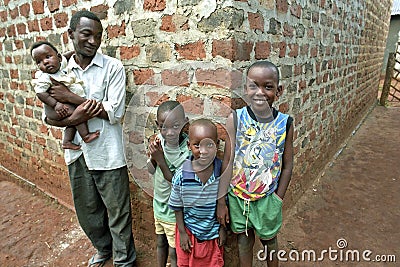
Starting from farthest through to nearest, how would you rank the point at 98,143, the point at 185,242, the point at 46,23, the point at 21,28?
the point at 21,28 → the point at 46,23 → the point at 98,143 → the point at 185,242

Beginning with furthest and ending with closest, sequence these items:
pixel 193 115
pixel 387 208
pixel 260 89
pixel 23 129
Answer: pixel 23 129 < pixel 387 208 < pixel 193 115 < pixel 260 89

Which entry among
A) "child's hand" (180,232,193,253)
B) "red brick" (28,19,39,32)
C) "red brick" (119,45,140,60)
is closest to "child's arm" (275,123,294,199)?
"child's hand" (180,232,193,253)

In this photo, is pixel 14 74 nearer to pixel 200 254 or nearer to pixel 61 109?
pixel 61 109

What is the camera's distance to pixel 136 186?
239 centimetres

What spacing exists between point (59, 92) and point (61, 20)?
1.03m

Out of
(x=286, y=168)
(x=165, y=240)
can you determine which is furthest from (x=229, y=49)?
(x=165, y=240)

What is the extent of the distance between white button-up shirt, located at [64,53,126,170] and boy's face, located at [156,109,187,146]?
0.42 meters

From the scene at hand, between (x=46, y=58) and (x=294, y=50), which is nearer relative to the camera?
(x=46, y=58)

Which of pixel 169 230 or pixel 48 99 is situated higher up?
pixel 48 99

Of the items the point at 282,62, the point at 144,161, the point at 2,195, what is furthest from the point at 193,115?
the point at 2,195

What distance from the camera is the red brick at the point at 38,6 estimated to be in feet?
8.46

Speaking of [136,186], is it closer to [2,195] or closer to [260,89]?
[260,89]

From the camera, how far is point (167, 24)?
1.79 meters

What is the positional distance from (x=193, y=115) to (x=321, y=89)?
81.6 inches
